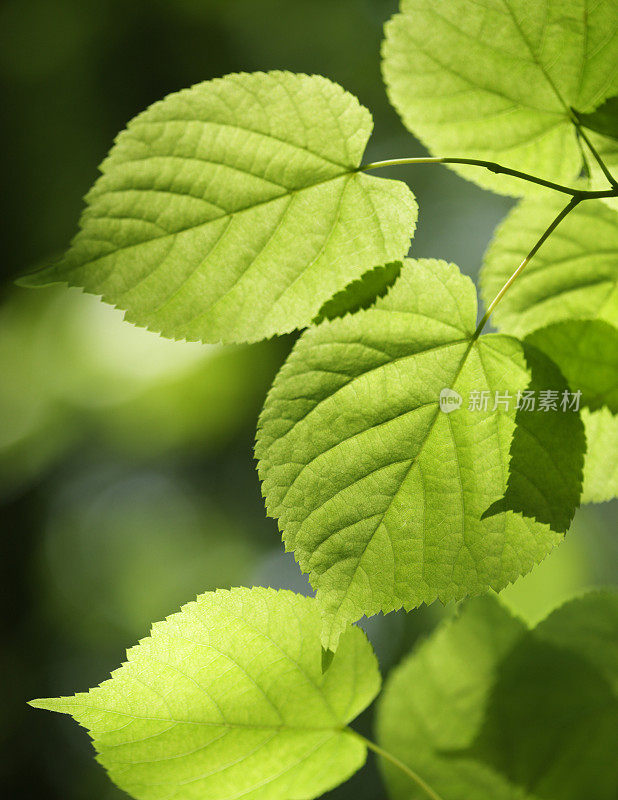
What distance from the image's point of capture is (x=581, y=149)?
1.64 ft

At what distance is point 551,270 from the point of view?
569 mm

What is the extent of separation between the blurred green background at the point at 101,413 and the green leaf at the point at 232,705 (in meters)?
1.43

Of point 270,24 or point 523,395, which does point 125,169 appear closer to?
point 523,395

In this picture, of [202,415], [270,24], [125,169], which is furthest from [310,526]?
[270,24]

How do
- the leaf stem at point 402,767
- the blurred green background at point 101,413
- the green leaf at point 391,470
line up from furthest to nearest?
the blurred green background at point 101,413 < the leaf stem at point 402,767 < the green leaf at point 391,470

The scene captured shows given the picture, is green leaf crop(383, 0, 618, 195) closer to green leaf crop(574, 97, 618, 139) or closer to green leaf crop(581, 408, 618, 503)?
green leaf crop(574, 97, 618, 139)

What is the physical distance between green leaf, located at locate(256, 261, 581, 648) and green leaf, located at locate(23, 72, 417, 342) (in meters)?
0.04

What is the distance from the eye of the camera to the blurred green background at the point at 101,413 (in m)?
2.00

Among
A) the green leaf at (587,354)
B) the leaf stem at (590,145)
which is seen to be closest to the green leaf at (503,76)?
the leaf stem at (590,145)

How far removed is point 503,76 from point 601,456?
0.99 ft

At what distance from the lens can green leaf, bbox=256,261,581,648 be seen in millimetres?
411

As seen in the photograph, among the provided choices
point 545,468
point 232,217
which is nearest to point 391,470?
point 545,468

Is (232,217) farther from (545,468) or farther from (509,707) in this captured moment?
(509,707)

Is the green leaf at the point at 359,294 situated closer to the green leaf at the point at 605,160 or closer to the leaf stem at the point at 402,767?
the green leaf at the point at 605,160
